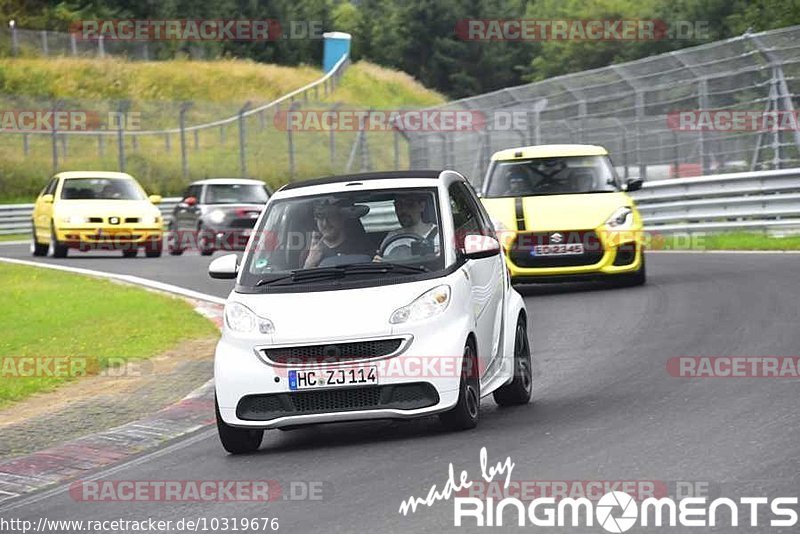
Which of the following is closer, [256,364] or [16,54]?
[256,364]

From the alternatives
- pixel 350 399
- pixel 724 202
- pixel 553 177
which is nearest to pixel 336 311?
pixel 350 399

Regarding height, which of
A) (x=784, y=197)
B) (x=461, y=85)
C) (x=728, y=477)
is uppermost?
(x=728, y=477)

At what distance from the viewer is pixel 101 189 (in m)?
29.7

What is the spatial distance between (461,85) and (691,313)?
99.4 m

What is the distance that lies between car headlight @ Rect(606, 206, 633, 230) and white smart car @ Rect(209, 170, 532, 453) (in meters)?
7.84

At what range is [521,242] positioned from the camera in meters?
18.0

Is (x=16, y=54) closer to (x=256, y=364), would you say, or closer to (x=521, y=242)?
(x=521, y=242)

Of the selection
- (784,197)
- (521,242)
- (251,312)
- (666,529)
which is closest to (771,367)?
(251,312)

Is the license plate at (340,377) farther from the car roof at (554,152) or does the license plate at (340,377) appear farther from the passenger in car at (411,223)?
the car roof at (554,152)

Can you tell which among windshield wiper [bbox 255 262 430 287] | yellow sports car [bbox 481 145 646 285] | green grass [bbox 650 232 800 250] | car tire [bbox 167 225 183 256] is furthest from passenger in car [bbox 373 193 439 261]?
car tire [bbox 167 225 183 256]

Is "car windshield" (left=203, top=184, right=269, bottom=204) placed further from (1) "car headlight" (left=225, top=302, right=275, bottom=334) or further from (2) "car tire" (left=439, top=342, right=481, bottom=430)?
(2) "car tire" (left=439, top=342, right=481, bottom=430)

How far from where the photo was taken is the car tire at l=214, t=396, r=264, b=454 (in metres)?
9.29

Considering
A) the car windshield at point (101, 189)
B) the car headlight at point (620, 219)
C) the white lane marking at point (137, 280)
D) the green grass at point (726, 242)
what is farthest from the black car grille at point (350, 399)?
the car windshield at point (101, 189)

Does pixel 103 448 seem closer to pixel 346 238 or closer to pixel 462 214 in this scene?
pixel 346 238
